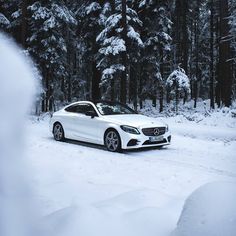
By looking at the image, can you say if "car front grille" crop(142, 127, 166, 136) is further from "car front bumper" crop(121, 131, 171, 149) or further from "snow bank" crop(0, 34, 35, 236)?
"snow bank" crop(0, 34, 35, 236)

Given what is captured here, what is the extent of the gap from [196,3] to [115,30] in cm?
1970

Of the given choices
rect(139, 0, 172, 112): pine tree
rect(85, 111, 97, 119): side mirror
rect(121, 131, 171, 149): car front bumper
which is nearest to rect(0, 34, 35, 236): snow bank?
rect(121, 131, 171, 149): car front bumper

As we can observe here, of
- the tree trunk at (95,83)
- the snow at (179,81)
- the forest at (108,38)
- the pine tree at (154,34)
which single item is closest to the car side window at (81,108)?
the forest at (108,38)

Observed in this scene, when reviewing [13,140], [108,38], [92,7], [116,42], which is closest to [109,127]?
[13,140]

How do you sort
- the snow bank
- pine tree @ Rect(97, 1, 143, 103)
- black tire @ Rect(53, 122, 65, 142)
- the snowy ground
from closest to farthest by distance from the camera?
the snow bank < the snowy ground < black tire @ Rect(53, 122, 65, 142) < pine tree @ Rect(97, 1, 143, 103)

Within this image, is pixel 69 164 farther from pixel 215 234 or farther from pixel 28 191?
pixel 215 234

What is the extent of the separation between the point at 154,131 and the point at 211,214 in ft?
22.5

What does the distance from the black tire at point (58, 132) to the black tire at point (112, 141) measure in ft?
7.81

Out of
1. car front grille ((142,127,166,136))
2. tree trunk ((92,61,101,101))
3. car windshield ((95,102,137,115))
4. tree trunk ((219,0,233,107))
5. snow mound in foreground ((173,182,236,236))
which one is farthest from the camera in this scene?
tree trunk ((92,61,101,101))

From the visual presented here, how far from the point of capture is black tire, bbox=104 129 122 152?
10734mm

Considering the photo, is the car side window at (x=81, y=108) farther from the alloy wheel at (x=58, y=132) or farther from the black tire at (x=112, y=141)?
the black tire at (x=112, y=141)

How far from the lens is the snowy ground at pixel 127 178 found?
4.67 m

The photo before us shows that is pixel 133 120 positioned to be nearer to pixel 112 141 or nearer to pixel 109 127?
pixel 109 127

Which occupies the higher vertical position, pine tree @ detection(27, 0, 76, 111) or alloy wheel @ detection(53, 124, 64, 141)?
pine tree @ detection(27, 0, 76, 111)
